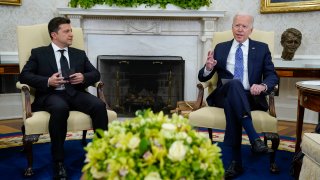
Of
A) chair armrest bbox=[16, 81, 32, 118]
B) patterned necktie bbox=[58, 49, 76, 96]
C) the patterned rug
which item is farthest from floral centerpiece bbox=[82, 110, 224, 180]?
the patterned rug

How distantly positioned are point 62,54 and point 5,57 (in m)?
2.08

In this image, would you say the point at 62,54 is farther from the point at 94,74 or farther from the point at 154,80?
the point at 154,80

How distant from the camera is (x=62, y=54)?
3.09 metres

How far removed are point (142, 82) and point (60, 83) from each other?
2.33 meters

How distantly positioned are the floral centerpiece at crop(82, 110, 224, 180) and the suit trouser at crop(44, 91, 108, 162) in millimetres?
1339

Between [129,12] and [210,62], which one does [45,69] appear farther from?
[129,12]

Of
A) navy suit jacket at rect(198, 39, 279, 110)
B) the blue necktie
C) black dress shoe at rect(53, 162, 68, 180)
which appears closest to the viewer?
black dress shoe at rect(53, 162, 68, 180)

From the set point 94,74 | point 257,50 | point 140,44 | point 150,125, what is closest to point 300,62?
point 257,50

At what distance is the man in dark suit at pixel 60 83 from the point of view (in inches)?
104

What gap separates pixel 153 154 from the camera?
4.03ft

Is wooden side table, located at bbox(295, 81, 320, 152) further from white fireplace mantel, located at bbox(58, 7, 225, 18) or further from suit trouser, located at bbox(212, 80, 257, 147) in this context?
white fireplace mantel, located at bbox(58, 7, 225, 18)

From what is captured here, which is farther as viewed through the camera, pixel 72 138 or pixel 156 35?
pixel 156 35

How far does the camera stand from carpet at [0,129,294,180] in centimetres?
281

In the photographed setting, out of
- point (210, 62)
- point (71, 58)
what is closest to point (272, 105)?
point (210, 62)
